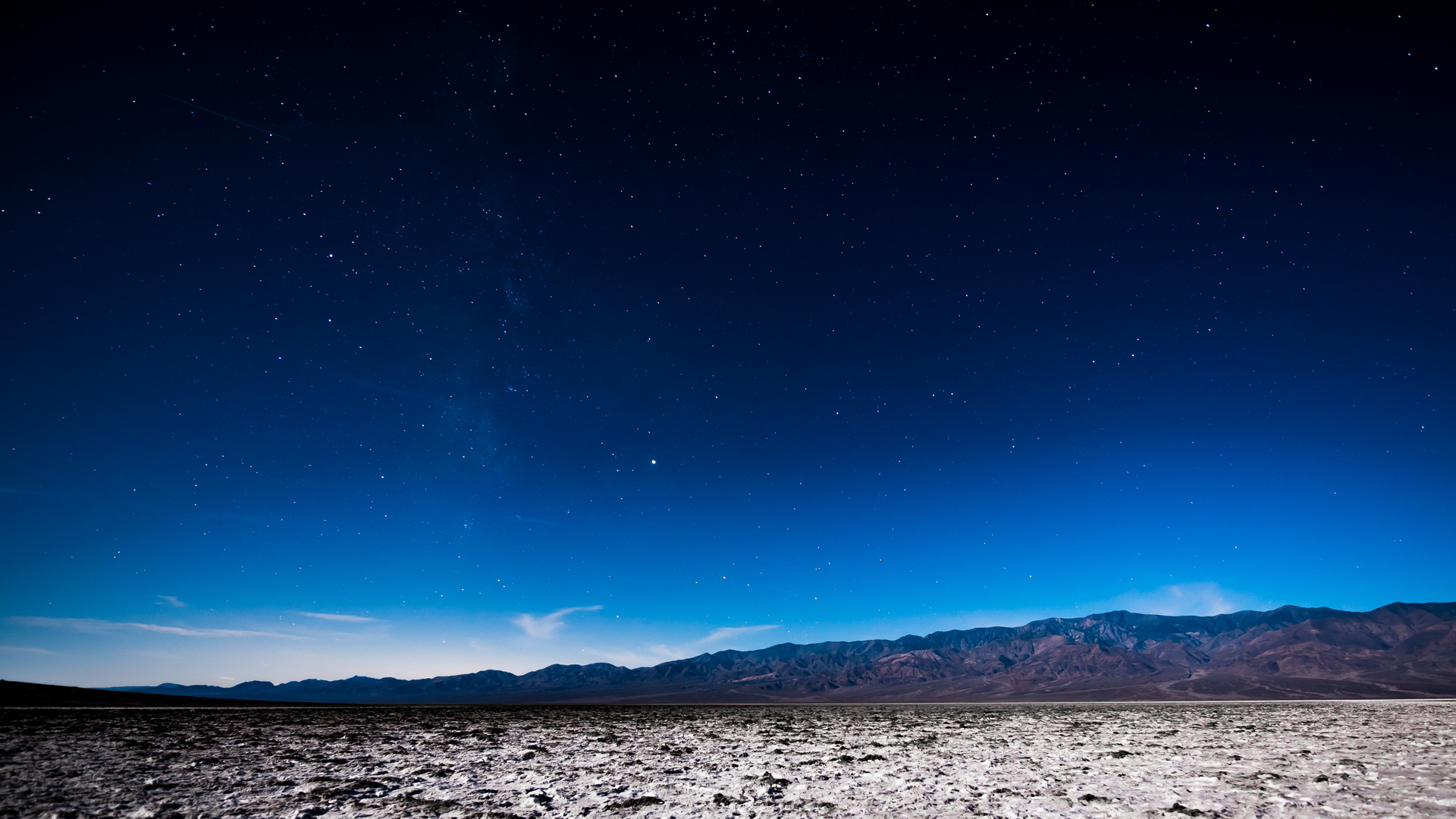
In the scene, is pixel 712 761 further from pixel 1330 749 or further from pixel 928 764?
pixel 1330 749

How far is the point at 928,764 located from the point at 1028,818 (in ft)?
16.3

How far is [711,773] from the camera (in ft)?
38.2

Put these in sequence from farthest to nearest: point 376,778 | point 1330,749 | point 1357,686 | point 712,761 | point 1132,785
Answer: point 1357,686 → point 1330,749 → point 712,761 → point 376,778 → point 1132,785

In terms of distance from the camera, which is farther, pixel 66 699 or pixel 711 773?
pixel 66 699

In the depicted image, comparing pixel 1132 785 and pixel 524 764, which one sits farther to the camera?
pixel 524 764

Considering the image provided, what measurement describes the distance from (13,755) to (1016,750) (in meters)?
21.6

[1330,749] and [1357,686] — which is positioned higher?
[1330,749]

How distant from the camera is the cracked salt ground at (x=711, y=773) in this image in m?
8.61

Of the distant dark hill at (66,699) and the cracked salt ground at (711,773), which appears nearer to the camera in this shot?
the cracked salt ground at (711,773)

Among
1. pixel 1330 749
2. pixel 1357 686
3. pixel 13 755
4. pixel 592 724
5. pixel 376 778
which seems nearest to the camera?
pixel 376 778

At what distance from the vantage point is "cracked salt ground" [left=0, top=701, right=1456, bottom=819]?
8.61 metres

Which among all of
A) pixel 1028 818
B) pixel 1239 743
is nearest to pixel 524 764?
pixel 1028 818

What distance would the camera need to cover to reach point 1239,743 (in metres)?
15.9

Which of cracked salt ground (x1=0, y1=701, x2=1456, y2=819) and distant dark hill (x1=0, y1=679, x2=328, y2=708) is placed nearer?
cracked salt ground (x1=0, y1=701, x2=1456, y2=819)
